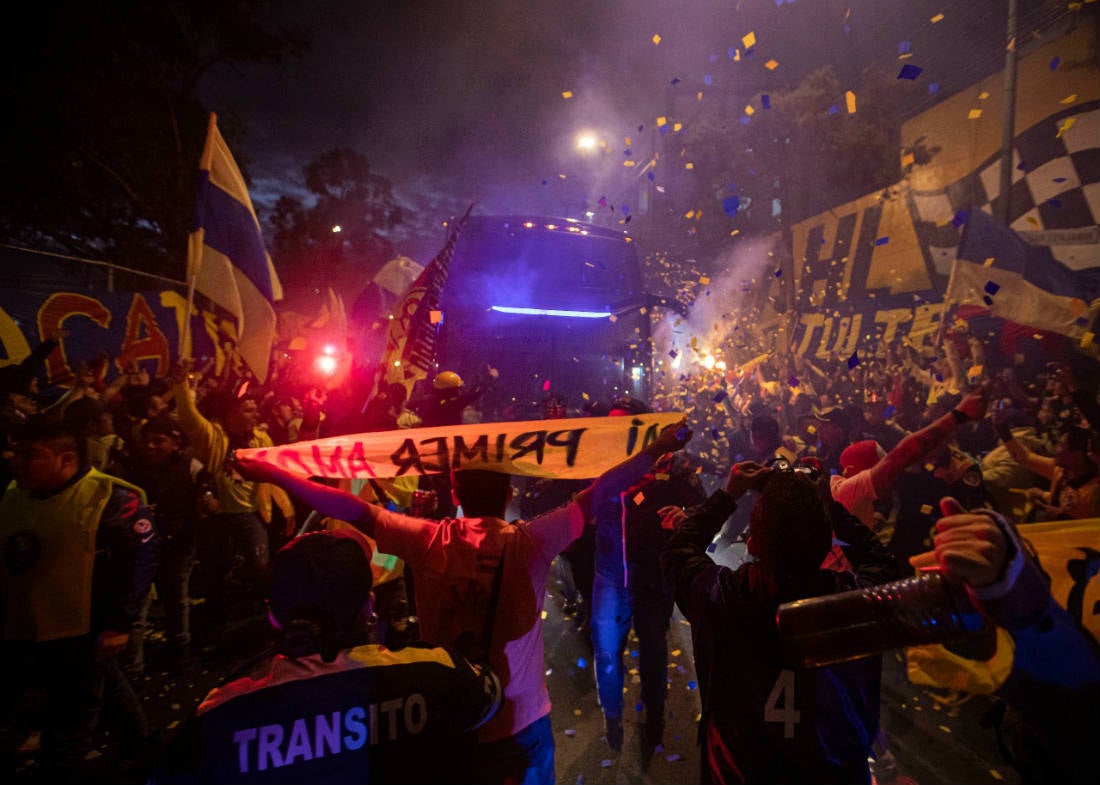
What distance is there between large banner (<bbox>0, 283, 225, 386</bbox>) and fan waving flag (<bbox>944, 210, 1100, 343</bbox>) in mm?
10277

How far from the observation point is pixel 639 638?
3936 mm

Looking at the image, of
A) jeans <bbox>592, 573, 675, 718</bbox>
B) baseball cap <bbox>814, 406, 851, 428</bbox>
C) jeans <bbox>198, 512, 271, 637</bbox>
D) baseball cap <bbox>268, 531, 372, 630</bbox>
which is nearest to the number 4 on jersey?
baseball cap <bbox>268, 531, 372, 630</bbox>

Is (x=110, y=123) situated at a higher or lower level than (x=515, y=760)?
higher

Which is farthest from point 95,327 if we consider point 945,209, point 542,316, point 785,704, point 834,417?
point 945,209

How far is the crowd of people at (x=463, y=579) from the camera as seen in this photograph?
1398mm

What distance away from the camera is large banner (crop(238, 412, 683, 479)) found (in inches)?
113

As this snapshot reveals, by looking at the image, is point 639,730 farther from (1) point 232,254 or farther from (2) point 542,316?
(2) point 542,316

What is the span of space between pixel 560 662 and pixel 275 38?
18036 mm

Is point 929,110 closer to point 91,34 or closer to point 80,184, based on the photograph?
point 91,34

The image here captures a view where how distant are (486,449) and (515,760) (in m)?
1.40

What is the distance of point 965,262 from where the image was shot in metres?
7.25

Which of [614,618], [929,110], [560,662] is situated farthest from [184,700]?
[929,110]

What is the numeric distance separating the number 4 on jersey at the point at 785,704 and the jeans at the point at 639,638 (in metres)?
2.09

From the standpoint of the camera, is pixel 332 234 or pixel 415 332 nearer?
pixel 415 332
